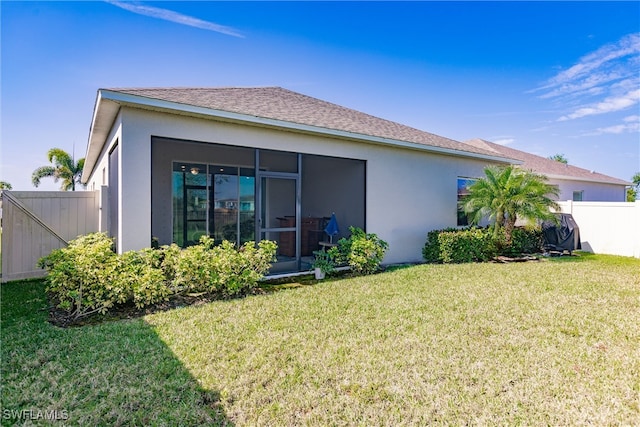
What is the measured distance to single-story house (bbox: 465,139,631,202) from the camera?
1808 centimetres

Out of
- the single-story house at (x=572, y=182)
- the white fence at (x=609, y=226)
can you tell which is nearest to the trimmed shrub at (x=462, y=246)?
the white fence at (x=609, y=226)

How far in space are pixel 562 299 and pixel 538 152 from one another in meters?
24.7

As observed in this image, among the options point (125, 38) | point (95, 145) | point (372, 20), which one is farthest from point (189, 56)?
point (372, 20)

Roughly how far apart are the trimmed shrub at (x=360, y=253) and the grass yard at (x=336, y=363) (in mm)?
2004

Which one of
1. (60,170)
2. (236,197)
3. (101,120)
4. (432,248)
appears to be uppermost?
(60,170)

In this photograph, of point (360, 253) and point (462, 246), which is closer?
point (360, 253)

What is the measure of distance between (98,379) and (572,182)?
2361cm

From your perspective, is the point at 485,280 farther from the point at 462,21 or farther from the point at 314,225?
the point at 462,21

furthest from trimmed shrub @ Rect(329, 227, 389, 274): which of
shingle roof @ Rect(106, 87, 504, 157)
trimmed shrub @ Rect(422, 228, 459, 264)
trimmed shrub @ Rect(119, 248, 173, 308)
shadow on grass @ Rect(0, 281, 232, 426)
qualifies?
shadow on grass @ Rect(0, 281, 232, 426)

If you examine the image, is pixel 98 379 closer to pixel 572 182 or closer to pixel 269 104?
pixel 269 104

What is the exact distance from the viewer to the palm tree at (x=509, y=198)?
32.9 ft

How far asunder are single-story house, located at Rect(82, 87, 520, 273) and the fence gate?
2.48 feet

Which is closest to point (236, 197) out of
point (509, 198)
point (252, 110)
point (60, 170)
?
point (252, 110)

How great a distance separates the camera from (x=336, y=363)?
351 cm
